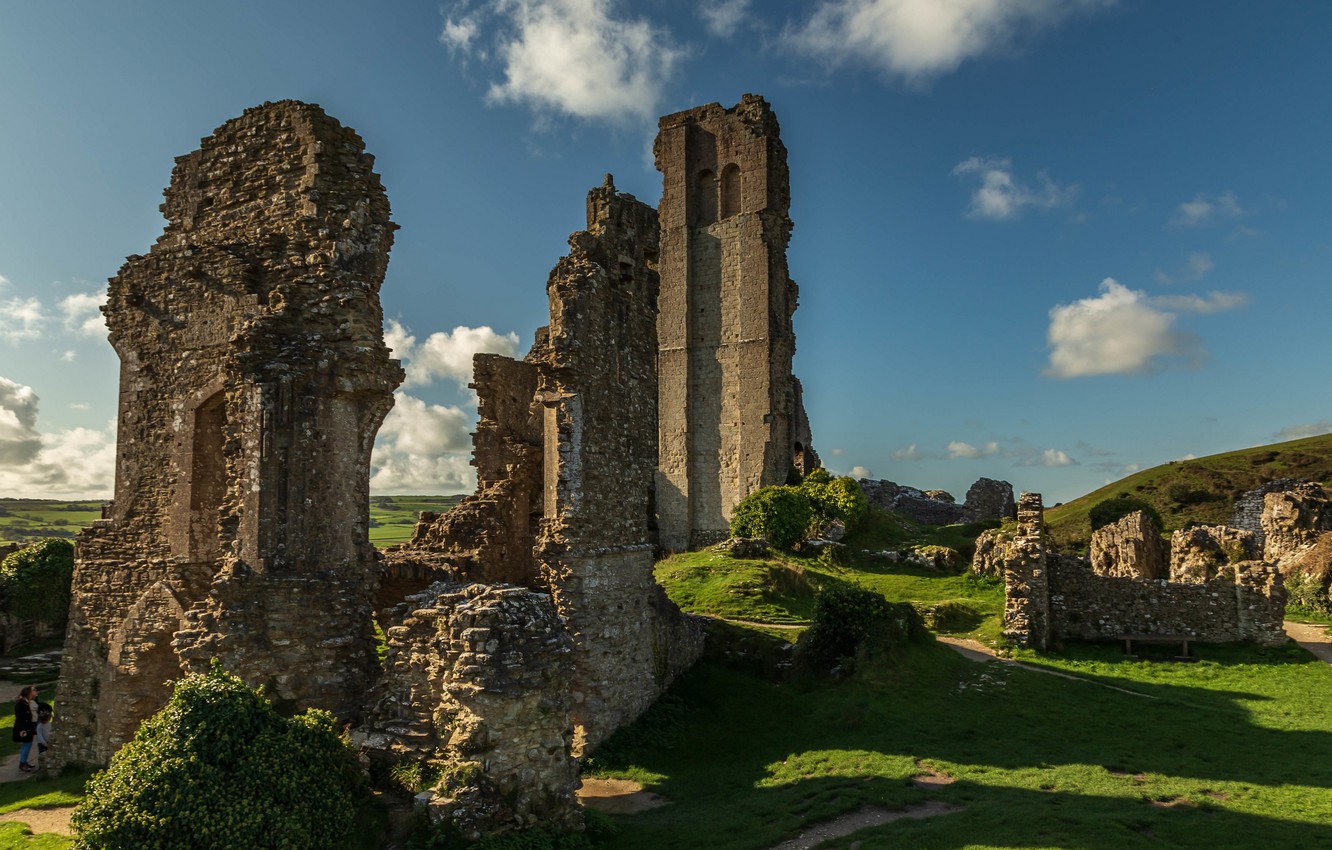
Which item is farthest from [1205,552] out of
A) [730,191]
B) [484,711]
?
[730,191]

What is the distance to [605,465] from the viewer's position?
13.8 m

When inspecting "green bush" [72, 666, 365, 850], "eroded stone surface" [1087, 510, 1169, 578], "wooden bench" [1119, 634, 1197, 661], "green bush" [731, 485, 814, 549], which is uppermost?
"green bush" [731, 485, 814, 549]

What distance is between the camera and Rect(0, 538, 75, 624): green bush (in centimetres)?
2622

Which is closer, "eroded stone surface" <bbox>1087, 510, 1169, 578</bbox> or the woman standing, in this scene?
the woman standing

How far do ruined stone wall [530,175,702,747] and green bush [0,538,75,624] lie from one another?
22.4 meters

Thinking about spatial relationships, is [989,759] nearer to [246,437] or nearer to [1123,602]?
[1123,602]

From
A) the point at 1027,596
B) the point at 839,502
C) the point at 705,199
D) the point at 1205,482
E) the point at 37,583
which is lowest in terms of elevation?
the point at 37,583

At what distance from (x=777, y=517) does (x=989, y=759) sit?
720 inches

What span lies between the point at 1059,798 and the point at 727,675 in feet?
24.5

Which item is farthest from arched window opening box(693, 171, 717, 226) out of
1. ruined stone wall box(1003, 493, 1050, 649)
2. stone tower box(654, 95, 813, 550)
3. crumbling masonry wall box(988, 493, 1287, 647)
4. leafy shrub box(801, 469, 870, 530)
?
ruined stone wall box(1003, 493, 1050, 649)

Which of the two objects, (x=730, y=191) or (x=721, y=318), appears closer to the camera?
(x=721, y=318)

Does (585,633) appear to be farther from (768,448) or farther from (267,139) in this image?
(768,448)

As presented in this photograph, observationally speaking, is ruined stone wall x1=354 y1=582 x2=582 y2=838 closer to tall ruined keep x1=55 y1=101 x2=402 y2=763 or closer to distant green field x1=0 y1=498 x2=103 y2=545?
tall ruined keep x1=55 y1=101 x2=402 y2=763

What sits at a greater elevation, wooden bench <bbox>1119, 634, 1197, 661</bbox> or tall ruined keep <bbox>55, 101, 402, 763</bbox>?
tall ruined keep <bbox>55, 101, 402, 763</bbox>
